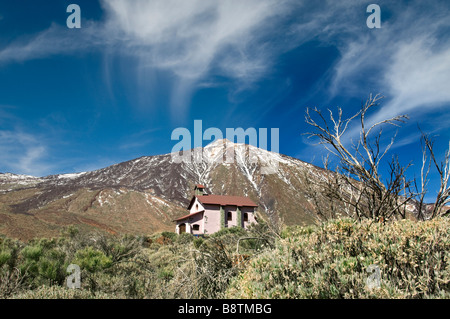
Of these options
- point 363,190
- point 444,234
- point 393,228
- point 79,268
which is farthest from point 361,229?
point 79,268

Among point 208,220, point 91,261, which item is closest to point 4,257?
point 91,261

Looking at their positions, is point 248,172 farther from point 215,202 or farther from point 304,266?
point 304,266

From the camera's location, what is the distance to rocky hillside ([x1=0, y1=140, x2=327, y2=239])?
55.8 metres

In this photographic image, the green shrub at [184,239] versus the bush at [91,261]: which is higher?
the bush at [91,261]

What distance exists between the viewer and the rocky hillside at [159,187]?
5578 centimetres

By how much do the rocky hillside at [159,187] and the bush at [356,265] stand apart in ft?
105

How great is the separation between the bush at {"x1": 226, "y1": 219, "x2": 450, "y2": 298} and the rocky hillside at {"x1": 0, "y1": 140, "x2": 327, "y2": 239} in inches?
1264

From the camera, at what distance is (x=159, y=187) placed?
111875mm

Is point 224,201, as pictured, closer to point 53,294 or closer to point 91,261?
point 91,261

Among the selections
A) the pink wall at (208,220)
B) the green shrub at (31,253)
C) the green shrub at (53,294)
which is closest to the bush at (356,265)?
the green shrub at (53,294)

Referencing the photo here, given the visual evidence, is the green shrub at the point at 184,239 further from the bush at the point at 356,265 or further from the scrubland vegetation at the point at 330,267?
the bush at the point at 356,265

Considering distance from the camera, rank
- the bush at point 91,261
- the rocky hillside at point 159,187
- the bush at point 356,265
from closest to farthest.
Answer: the bush at point 356,265 < the bush at point 91,261 < the rocky hillside at point 159,187

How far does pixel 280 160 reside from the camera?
133625 millimetres

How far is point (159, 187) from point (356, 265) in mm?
113203
